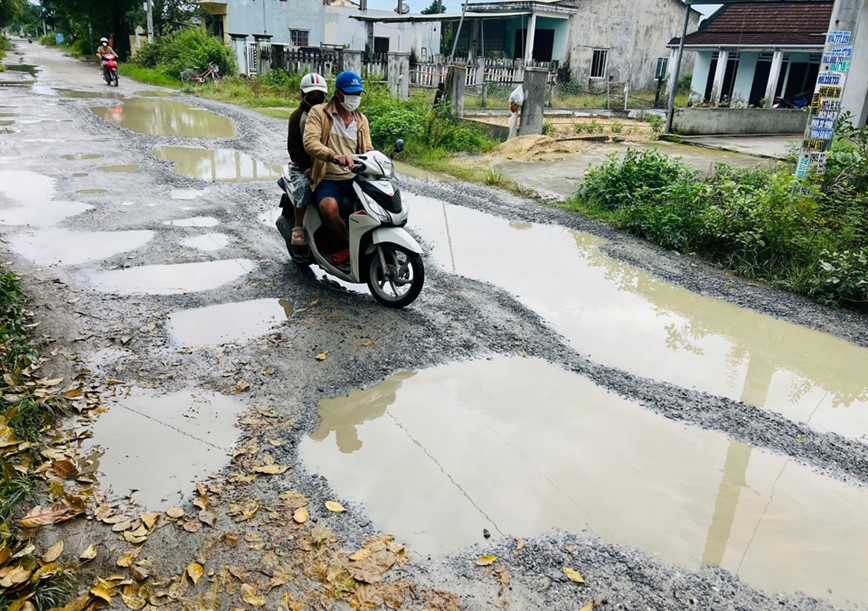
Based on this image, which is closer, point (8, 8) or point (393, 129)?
point (393, 129)

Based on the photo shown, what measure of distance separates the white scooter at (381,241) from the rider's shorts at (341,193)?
0.40ft

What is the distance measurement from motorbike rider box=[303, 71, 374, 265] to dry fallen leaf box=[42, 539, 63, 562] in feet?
10.4

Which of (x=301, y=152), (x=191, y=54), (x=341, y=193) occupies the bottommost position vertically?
(x=341, y=193)

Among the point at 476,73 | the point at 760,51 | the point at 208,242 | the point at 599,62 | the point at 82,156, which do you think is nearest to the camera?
the point at 208,242

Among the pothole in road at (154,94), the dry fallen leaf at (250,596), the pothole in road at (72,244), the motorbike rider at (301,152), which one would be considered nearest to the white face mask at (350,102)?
the motorbike rider at (301,152)

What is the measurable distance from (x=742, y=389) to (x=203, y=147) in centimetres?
1067

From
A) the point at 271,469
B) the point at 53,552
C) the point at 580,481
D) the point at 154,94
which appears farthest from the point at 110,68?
the point at 580,481

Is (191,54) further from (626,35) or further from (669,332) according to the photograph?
(669,332)

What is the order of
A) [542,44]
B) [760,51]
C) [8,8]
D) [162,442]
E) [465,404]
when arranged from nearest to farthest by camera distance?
[162,442] → [465,404] → [760,51] → [542,44] → [8,8]

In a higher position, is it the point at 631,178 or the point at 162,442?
the point at 631,178

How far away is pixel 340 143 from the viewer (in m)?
5.32

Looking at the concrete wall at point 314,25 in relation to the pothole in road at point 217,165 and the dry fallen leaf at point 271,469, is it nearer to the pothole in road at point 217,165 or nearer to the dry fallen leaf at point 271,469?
the pothole in road at point 217,165

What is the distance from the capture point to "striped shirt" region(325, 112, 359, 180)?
5.26 m

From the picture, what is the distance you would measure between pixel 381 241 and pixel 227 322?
1336 mm
